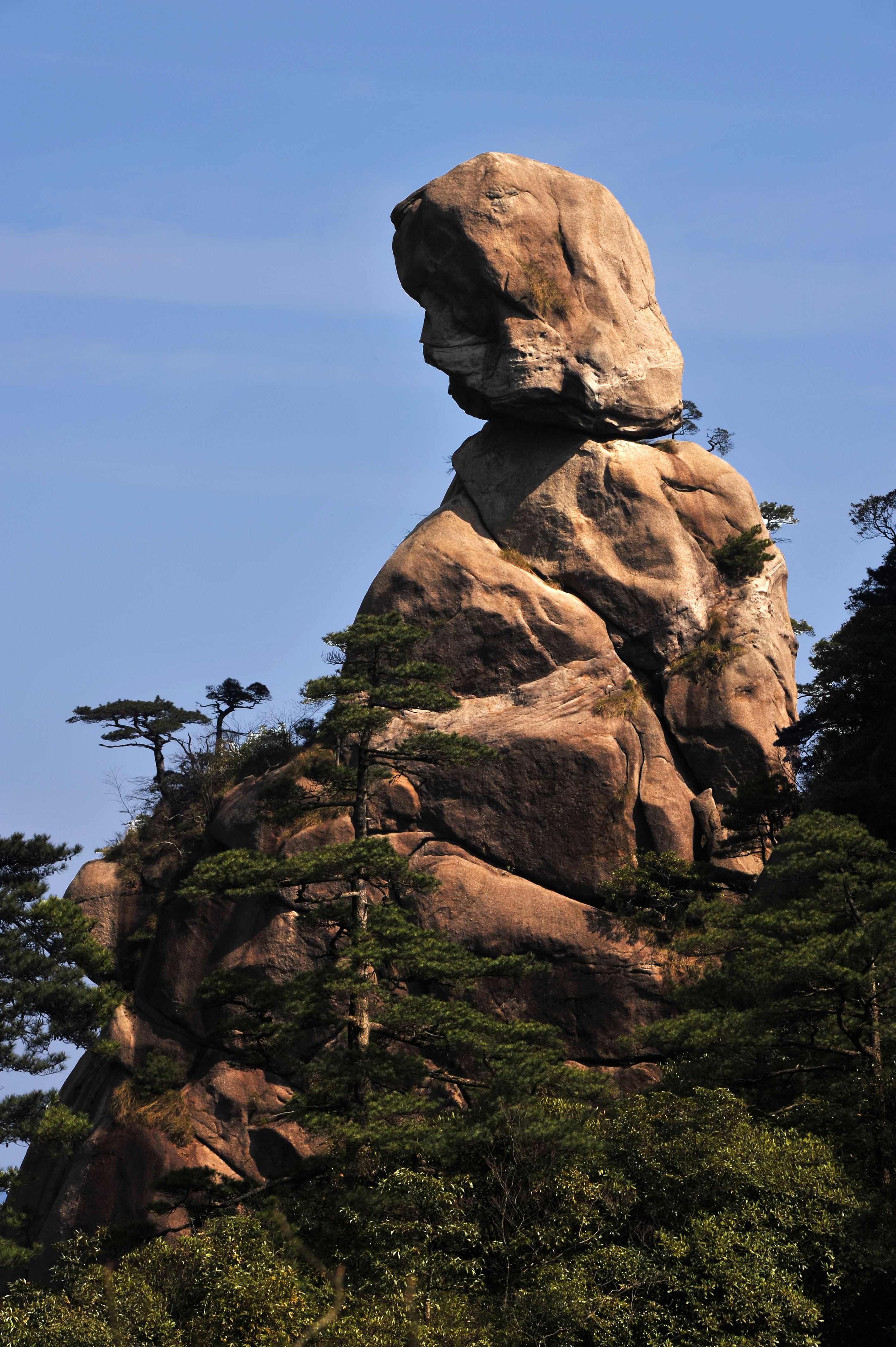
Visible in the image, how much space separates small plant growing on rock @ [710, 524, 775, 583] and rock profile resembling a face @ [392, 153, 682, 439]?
4510mm

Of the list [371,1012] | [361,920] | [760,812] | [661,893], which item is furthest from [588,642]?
[371,1012]

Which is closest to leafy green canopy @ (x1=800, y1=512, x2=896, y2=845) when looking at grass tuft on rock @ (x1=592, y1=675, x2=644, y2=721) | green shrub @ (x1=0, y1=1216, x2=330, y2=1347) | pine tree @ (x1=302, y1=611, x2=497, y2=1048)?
grass tuft on rock @ (x1=592, y1=675, x2=644, y2=721)

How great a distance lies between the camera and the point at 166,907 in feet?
111

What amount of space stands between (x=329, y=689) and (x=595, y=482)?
15.9 m

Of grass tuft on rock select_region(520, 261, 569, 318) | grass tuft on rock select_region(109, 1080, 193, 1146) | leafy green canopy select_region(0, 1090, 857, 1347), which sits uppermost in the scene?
grass tuft on rock select_region(520, 261, 569, 318)

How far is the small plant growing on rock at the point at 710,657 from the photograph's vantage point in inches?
1312

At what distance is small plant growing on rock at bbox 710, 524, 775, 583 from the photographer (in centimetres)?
3500

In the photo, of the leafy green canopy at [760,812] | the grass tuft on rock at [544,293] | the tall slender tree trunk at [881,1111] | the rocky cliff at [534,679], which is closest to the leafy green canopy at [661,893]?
the rocky cliff at [534,679]

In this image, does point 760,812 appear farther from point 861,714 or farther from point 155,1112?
point 155,1112

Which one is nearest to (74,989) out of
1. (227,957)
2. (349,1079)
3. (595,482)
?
(227,957)

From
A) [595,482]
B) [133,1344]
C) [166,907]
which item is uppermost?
[595,482]

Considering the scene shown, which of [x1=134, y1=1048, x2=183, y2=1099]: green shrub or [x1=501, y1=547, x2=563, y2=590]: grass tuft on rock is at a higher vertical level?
[x1=501, y1=547, x2=563, y2=590]: grass tuft on rock

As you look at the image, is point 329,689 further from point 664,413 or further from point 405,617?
point 664,413

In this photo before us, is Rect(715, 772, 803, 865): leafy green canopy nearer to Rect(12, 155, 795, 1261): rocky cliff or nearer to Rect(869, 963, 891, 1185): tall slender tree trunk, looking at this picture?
Rect(12, 155, 795, 1261): rocky cliff
